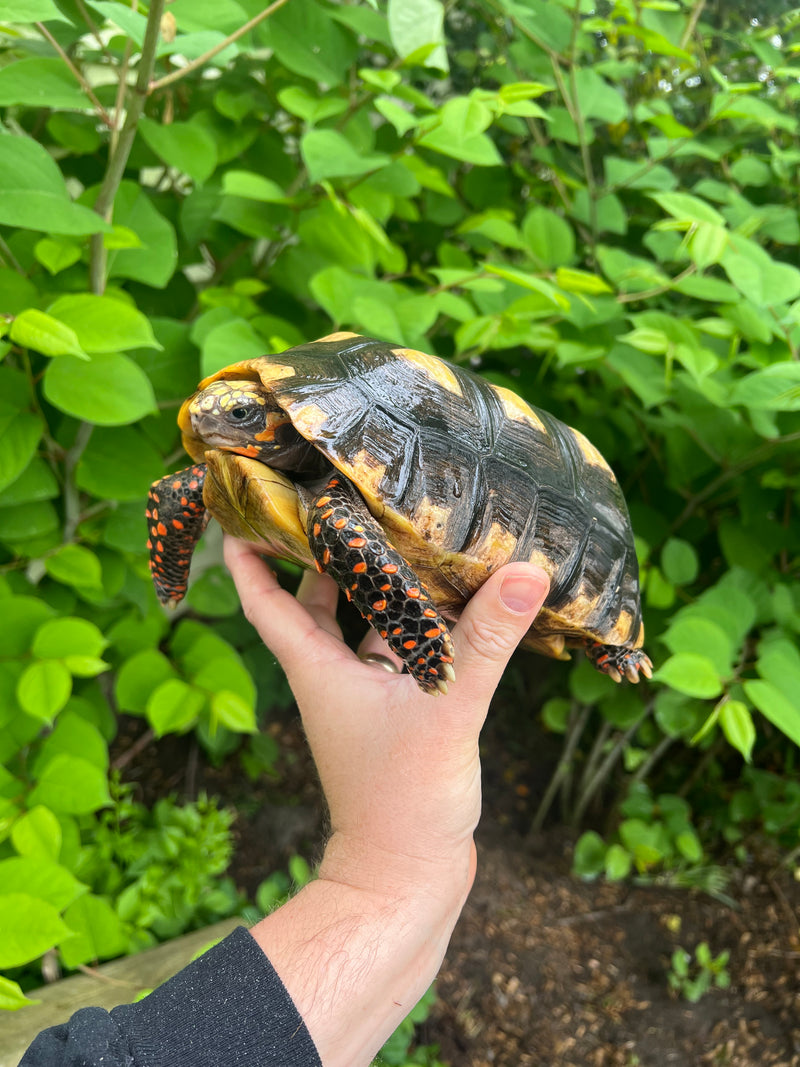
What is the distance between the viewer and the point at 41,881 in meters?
0.84

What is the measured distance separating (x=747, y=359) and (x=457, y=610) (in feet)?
2.25

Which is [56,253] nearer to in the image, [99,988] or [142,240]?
[142,240]

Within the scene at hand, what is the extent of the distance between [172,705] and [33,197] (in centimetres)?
76

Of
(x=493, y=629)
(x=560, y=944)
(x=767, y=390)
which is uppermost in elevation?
(x=767, y=390)

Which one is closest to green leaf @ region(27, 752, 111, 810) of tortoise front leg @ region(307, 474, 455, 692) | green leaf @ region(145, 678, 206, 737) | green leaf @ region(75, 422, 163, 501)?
green leaf @ region(145, 678, 206, 737)

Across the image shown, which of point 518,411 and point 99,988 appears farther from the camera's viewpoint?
point 99,988

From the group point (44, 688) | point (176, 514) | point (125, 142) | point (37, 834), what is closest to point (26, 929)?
point (37, 834)

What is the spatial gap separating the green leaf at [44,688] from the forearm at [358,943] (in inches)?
16.4

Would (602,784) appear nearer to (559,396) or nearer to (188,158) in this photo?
(559,396)

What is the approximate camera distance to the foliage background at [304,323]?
36.9 inches

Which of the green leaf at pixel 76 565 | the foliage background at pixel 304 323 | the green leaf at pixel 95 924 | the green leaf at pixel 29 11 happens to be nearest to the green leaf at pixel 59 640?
the foliage background at pixel 304 323

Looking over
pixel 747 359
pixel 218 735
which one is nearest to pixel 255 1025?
pixel 218 735

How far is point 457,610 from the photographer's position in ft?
3.21

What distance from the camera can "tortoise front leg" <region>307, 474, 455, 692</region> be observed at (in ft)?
2.51
